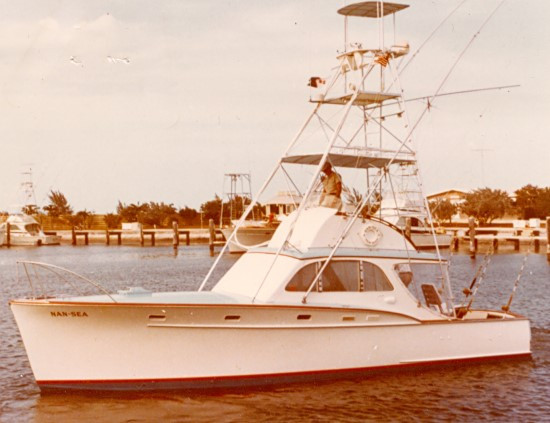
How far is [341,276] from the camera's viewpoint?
592 inches

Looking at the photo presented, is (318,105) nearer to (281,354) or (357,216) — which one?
(357,216)

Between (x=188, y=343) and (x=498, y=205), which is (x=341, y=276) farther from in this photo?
(x=498, y=205)

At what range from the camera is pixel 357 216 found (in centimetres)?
1570

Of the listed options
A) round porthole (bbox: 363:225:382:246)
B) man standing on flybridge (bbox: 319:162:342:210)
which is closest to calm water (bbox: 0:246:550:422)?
round porthole (bbox: 363:225:382:246)

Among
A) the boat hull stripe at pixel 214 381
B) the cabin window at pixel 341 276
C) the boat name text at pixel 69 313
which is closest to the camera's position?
the boat name text at pixel 69 313

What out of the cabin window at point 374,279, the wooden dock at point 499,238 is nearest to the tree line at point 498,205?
the wooden dock at point 499,238

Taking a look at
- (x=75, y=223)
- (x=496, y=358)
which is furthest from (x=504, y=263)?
(x=75, y=223)

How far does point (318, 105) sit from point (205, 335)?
20.1 ft

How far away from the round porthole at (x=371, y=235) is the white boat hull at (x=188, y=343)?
5.84ft

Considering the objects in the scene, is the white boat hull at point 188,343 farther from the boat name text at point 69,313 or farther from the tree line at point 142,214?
the tree line at point 142,214

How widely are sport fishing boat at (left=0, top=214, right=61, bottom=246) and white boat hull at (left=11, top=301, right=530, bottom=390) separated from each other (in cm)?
8111

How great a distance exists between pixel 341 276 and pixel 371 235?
1297 millimetres

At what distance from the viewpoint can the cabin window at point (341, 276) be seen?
585 inches

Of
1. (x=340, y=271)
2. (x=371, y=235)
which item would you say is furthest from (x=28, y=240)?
(x=340, y=271)
